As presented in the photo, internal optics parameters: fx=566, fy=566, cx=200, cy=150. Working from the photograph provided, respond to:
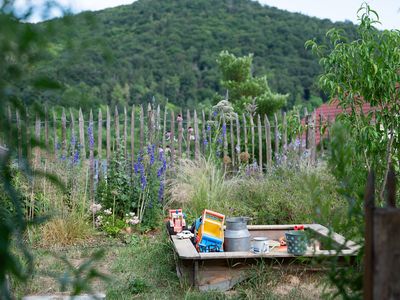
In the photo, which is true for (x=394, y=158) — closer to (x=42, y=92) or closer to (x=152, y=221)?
(x=152, y=221)

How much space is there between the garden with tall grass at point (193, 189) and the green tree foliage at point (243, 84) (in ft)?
27.7

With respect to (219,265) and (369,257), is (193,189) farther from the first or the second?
(369,257)

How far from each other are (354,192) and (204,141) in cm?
716

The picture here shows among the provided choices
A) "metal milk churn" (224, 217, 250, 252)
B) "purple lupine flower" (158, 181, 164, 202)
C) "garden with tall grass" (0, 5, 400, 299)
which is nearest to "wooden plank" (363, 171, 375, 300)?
"garden with tall grass" (0, 5, 400, 299)

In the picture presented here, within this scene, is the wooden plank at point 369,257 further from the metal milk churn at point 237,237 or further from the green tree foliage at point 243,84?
the green tree foliage at point 243,84

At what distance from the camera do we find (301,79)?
2744 cm

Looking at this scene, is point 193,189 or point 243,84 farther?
point 243,84

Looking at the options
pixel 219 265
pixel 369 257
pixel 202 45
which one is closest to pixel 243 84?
pixel 202 45

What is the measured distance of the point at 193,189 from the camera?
7.45m

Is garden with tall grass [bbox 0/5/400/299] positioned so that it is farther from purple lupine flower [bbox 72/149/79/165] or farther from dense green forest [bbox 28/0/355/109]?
dense green forest [bbox 28/0/355/109]

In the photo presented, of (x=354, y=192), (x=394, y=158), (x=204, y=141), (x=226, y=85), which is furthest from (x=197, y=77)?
(x=354, y=192)

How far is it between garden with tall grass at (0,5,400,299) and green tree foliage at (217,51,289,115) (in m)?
8.45

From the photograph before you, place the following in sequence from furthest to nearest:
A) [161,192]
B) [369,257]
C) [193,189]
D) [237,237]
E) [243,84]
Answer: [243,84] → [161,192] → [193,189] → [237,237] → [369,257]

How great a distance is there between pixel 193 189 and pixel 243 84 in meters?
12.2
